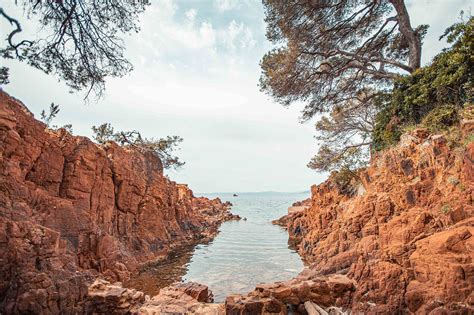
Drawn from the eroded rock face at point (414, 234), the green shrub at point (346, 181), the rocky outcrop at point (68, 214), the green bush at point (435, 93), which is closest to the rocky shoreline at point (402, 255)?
the eroded rock face at point (414, 234)

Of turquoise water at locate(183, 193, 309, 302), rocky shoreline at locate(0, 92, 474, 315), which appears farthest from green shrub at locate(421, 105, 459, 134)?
turquoise water at locate(183, 193, 309, 302)

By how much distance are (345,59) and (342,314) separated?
440 inches

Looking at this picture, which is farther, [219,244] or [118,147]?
[219,244]

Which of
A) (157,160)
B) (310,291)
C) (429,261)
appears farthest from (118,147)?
(429,261)

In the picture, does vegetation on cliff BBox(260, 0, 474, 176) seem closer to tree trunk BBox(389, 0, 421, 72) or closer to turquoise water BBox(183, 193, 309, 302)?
tree trunk BBox(389, 0, 421, 72)

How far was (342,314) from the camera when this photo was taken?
19.2 feet

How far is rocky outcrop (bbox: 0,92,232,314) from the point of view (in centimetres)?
541

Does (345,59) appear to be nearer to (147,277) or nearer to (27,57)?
(27,57)

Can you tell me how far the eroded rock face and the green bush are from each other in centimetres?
96

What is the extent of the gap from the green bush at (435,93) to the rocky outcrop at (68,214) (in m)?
11.3

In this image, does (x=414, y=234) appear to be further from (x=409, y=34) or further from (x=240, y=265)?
(x=409, y=34)

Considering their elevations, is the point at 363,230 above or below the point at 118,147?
below

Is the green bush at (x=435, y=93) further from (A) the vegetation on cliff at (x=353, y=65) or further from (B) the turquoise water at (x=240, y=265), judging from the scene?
(B) the turquoise water at (x=240, y=265)

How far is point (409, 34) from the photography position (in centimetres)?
1178
